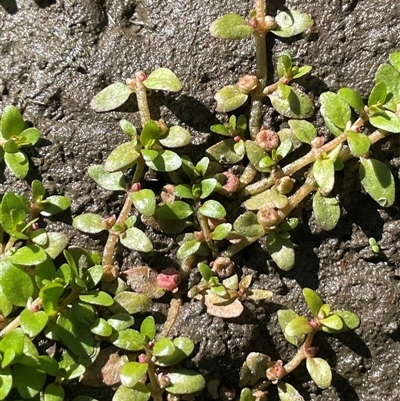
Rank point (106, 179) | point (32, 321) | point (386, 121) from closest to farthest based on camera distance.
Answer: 1. point (32, 321)
2. point (386, 121)
3. point (106, 179)

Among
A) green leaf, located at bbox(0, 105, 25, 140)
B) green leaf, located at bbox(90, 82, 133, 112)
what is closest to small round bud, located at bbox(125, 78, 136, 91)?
green leaf, located at bbox(90, 82, 133, 112)

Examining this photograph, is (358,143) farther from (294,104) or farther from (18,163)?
(18,163)

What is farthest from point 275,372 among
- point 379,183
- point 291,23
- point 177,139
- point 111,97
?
point 291,23

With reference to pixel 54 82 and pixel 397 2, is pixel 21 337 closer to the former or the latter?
→ pixel 54 82

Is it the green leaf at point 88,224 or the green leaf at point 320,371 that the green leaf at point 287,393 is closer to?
the green leaf at point 320,371

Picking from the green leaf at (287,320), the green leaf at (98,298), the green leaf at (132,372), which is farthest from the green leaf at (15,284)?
the green leaf at (287,320)

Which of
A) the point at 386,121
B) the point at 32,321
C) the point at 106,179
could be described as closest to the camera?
the point at 32,321

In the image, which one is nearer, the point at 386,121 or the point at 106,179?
the point at 386,121
